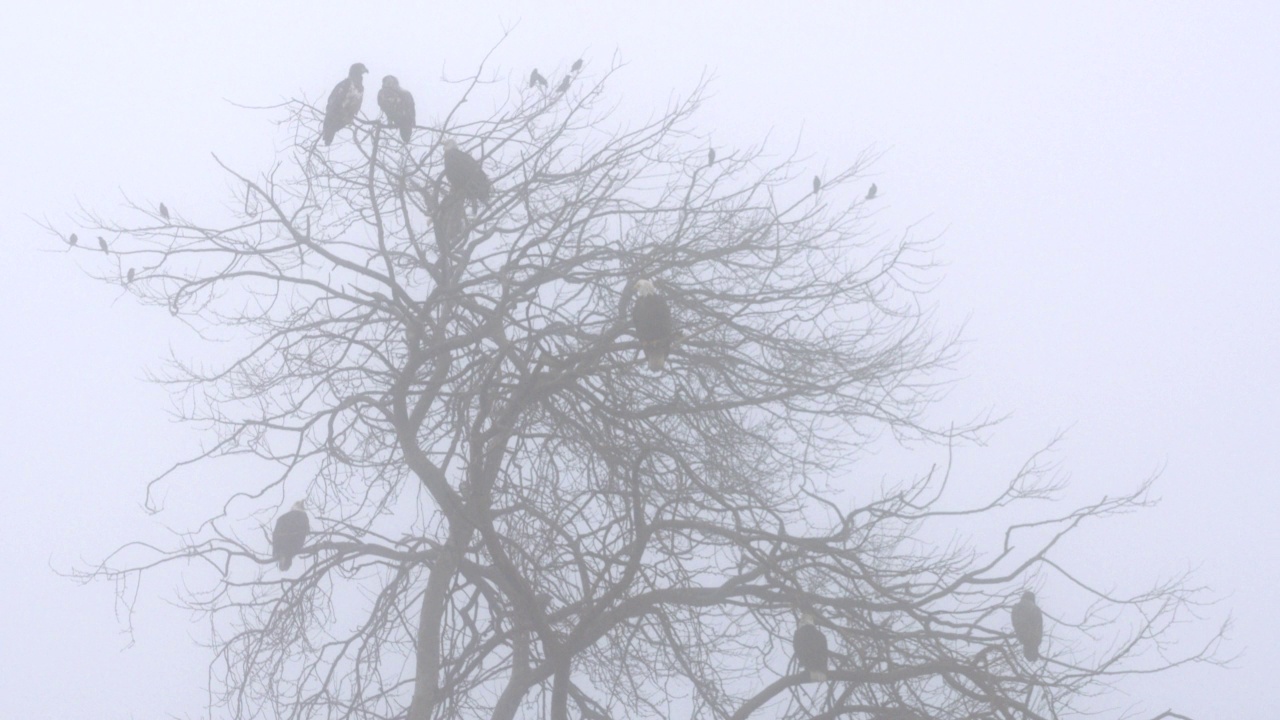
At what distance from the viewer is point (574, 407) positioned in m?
7.51

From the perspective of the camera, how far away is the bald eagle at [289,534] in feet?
26.7

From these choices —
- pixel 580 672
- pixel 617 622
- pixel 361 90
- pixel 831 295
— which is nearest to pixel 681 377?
pixel 831 295

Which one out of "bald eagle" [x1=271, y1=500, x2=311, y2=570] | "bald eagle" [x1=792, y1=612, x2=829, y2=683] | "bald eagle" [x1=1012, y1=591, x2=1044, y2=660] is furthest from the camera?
"bald eagle" [x1=271, y1=500, x2=311, y2=570]

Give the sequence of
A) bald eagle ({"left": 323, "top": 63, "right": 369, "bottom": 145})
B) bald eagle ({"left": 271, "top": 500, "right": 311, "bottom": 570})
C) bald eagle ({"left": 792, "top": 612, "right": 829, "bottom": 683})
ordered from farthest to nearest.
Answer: bald eagle ({"left": 323, "top": 63, "right": 369, "bottom": 145})
bald eagle ({"left": 271, "top": 500, "right": 311, "bottom": 570})
bald eagle ({"left": 792, "top": 612, "right": 829, "bottom": 683})

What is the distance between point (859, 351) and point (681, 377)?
1.32 meters

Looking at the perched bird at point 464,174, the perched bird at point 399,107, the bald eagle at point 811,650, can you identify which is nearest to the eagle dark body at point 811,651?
the bald eagle at point 811,650

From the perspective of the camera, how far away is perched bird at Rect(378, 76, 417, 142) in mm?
9055

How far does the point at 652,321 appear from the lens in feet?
A: 21.6

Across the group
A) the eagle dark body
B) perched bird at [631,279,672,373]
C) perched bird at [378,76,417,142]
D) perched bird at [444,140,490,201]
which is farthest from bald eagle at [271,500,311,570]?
the eagle dark body

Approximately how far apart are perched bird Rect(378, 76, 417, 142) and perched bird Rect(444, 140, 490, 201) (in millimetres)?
832

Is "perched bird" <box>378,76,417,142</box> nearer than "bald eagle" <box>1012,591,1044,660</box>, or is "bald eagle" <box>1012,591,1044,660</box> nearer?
"bald eagle" <box>1012,591,1044,660</box>

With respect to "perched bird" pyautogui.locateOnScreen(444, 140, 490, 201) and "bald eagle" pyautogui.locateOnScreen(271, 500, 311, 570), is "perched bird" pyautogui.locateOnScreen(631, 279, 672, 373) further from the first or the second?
"bald eagle" pyautogui.locateOnScreen(271, 500, 311, 570)

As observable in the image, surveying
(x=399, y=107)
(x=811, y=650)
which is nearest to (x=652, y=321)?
(x=811, y=650)

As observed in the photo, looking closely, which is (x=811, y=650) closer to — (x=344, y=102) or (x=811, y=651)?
(x=811, y=651)
